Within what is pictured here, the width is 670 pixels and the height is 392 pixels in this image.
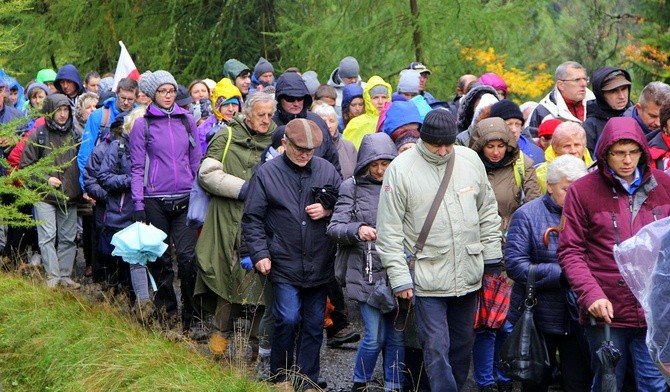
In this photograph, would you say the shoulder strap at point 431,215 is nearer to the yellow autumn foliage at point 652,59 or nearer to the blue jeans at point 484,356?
the blue jeans at point 484,356

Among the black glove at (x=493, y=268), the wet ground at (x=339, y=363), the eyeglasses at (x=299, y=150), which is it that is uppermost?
the eyeglasses at (x=299, y=150)

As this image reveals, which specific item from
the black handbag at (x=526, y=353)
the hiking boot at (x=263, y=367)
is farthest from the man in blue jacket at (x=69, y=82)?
the black handbag at (x=526, y=353)

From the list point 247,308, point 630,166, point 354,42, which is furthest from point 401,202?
point 354,42

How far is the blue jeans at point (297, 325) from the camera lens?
7688 millimetres

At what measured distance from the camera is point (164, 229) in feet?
31.7

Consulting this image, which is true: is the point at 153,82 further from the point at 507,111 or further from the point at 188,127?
the point at 507,111

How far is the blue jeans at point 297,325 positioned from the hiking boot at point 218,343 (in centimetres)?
92

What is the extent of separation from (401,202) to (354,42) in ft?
34.1

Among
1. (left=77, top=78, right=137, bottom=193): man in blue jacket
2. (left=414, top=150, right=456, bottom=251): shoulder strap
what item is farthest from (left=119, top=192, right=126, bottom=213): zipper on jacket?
(left=414, top=150, right=456, bottom=251): shoulder strap

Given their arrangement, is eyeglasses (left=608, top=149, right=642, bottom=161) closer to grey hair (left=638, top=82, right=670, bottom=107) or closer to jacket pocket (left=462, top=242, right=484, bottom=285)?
jacket pocket (left=462, top=242, right=484, bottom=285)

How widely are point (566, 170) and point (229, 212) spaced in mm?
2930

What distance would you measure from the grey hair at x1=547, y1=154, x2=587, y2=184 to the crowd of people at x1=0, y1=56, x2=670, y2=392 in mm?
12

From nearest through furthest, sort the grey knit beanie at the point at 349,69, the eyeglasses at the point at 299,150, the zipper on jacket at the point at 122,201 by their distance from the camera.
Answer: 1. the eyeglasses at the point at 299,150
2. the zipper on jacket at the point at 122,201
3. the grey knit beanie at the point at 349,69

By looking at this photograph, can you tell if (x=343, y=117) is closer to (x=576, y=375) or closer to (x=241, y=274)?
(x=241, y=274)
